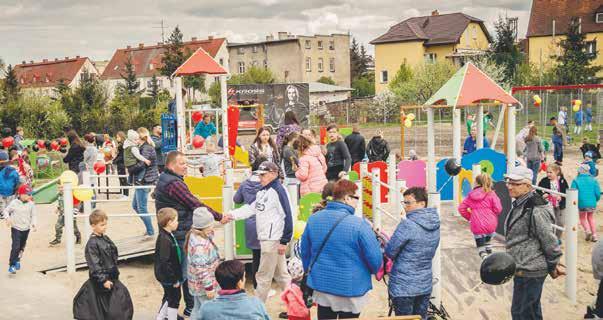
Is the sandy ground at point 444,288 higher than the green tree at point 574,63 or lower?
lower

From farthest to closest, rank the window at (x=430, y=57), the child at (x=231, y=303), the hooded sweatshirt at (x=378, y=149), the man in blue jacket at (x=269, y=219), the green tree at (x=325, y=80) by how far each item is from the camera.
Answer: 1. the green tree at (x=325, y=80)
2. the window at (x=430, y=57)
3. the hooded sweatshirt at (x=378, y=149)
4. the man in blue jacket at (x=269, y=219)
5. the child at (x=231, y=303)

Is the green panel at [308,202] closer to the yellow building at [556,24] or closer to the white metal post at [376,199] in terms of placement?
the white metal post at [376,199]

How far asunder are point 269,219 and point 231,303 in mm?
2914

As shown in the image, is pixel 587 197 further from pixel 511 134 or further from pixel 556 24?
pixel 556 24

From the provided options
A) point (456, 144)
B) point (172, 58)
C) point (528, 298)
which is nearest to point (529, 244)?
point (528, 298)

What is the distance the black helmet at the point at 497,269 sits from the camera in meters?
4.38

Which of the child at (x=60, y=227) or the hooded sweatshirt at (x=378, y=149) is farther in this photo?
the hooded sweatshirt at (x=378, y=149)

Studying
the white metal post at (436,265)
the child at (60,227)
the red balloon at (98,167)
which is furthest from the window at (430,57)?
the white metal post at (436,265)

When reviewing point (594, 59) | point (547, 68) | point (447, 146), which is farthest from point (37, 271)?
point (594, 59)

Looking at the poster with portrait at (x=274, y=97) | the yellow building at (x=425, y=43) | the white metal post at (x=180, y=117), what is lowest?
the white metal post at (x=180, y=117)

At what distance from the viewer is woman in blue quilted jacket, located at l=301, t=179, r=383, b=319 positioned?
5152 millimetres

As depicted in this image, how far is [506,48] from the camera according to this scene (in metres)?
54.3

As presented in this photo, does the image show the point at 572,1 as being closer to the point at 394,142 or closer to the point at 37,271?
the point at 394,142

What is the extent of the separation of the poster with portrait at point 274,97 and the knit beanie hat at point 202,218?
35.8 meters
